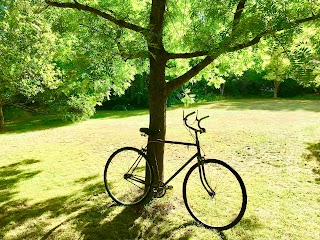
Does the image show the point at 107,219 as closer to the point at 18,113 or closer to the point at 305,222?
the point at 305,222

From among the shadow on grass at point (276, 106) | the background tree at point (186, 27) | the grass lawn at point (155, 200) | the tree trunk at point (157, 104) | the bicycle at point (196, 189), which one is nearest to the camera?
the background tree at point (186, 27)

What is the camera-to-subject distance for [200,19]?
520 centimetres

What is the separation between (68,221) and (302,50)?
4382mm

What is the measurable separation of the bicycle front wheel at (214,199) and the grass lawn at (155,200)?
227 millimetres

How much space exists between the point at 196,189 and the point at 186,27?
3480 millimetres

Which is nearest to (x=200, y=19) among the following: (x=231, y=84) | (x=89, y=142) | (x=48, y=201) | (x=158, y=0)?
(x=158, y=0)

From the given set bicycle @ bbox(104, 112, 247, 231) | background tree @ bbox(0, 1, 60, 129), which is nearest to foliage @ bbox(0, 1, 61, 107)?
background tree @ bbox(0, 1, 60, 129)

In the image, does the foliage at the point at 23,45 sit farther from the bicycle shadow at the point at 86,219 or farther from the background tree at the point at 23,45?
the bicycle shadow at the point at 86,219

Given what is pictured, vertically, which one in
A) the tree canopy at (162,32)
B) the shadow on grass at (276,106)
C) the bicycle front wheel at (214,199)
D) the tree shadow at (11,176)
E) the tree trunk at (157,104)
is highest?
the tree canopy at (162,32)

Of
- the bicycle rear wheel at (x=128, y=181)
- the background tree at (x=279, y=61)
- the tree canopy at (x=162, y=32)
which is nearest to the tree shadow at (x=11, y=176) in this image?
the bicycle rear wheel at (x=128, y=181)

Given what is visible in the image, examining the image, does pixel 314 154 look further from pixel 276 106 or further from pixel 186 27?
pixel 276 106

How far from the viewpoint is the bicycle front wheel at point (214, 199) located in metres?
4.26

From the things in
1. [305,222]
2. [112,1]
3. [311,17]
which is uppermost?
[112,1]

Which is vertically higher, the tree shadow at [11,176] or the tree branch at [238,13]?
the tree branch at [238,13]
